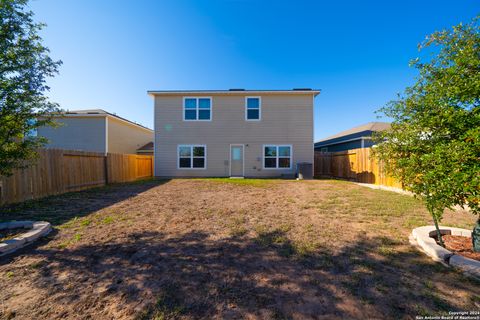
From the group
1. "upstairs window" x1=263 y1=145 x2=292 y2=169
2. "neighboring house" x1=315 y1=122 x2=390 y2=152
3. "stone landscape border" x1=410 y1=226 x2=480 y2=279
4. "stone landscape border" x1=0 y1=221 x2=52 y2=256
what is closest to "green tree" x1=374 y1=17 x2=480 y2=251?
"stone landscape border" x1=410 y1=226 x2=480 y2=279

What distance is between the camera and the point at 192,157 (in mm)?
13500

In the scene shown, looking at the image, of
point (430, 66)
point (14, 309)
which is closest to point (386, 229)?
point (430, 66)

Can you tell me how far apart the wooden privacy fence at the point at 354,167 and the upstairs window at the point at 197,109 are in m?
9.52

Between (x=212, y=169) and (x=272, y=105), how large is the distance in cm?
596

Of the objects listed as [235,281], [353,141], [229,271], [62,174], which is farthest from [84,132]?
[353,141]

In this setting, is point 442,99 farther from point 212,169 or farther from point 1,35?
point 212,169

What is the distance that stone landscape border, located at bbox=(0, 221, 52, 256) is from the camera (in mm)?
3035

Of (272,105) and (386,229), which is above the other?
(272,105)

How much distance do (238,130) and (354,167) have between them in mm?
7749

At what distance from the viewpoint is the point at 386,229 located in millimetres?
4016

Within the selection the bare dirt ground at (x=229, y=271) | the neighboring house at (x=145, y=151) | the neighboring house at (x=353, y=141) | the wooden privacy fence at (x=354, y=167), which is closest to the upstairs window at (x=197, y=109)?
the neighboring house at (x=145, y=151)

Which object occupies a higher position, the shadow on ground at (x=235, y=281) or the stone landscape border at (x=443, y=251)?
the stone landscape border at (x=443, y=251)

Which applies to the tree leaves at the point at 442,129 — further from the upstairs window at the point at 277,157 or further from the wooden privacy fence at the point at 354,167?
the upstairs window at the point at 277,157

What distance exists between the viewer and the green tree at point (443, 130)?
2439mm
